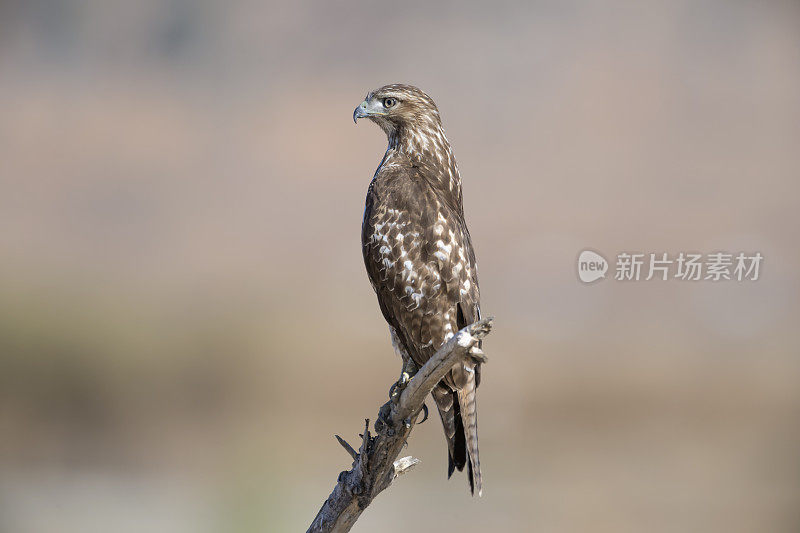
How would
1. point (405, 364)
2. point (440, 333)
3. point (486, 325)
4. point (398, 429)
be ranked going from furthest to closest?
point (405, 364) → point (440, 333) → point (398, 429) → point (486, 325)

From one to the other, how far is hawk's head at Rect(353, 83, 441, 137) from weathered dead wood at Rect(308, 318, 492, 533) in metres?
1.27

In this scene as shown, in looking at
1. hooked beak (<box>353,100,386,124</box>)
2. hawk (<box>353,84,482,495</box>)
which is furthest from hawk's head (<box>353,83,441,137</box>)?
hawk (<box>353,84,482,495</box>)

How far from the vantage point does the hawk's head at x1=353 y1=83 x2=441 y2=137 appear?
12.2ft

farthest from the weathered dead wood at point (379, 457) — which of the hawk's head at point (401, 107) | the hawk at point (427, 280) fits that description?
the hawk's head at point (401, 107)

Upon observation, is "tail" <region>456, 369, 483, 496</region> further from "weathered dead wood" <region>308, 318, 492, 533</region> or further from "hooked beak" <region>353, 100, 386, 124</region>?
"hooked beak" <region>353, 100, 386, 124</region>

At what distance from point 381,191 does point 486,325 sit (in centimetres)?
117

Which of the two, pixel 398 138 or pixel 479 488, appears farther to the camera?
pixel 398 138

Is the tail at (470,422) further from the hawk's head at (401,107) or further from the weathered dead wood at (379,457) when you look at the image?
the hawk's head at (401,107)

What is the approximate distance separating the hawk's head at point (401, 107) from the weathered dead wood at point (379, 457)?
1.27 meters

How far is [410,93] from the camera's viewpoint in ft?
12.3

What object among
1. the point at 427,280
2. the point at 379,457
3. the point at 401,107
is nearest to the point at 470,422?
the point at 379,457

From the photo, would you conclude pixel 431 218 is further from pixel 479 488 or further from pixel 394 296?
pixel 479 488

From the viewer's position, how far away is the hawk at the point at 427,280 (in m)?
3.27

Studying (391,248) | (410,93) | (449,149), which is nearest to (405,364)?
(391,248)
